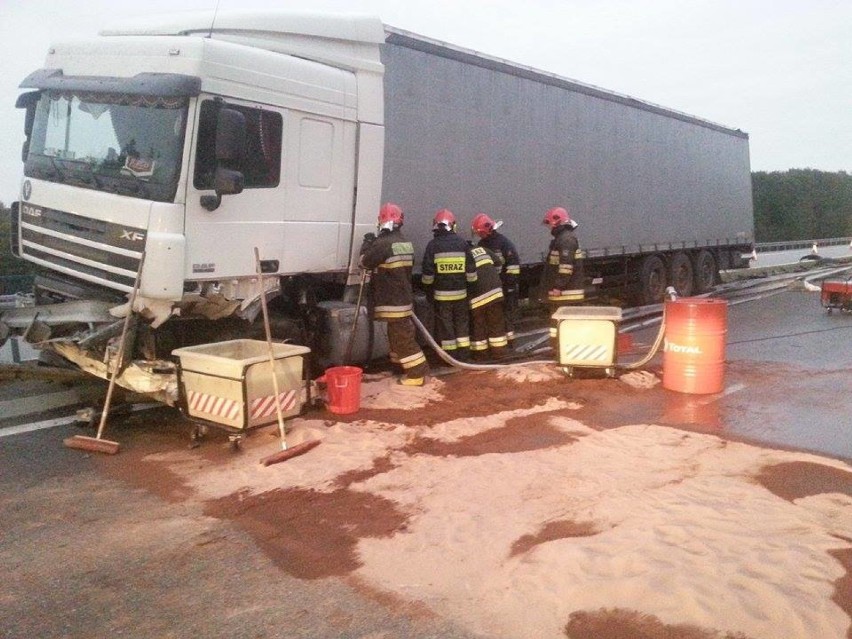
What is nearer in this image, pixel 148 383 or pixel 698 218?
pixel 148 383

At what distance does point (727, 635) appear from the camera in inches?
128

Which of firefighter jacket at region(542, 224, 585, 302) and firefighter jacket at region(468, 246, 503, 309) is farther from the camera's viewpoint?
firefighter jacket at region(542, 224, 585, 302)

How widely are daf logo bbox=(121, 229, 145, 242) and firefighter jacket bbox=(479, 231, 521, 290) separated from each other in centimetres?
463

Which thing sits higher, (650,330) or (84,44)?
(84,44)

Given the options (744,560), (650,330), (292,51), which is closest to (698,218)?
(650,330)

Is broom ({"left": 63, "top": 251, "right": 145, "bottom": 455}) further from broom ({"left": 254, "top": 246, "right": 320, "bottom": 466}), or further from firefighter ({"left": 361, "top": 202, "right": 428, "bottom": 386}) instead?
firefighter ({"left": 361, "top": 202, "right": 428, "bottom": 386})

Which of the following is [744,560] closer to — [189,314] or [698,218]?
[189,314]

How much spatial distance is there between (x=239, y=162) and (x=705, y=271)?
13.1 meters

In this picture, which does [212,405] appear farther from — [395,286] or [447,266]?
[447,266]

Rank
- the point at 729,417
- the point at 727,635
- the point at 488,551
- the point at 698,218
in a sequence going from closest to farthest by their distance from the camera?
the point at 727,635 → the point at 488,551 → the point at 729,417 → the point at 698,218

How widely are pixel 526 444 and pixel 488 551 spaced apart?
1963 mm

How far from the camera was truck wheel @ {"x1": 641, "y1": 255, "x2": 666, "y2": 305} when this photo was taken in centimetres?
1470

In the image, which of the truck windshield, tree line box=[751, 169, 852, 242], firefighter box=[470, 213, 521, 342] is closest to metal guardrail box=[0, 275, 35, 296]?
the truck windshield

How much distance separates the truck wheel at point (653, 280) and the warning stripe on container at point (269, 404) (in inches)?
393
